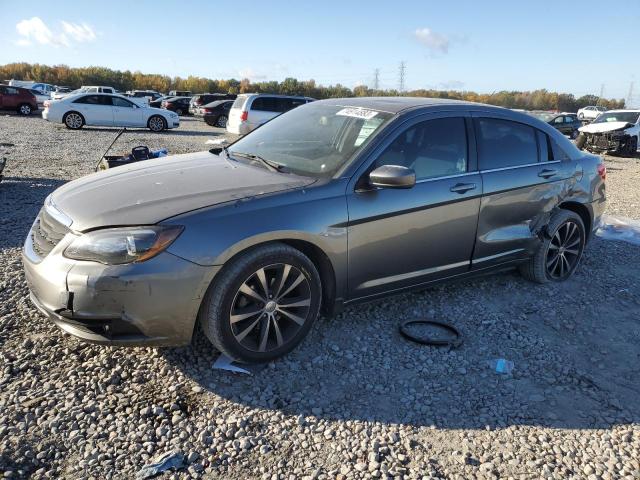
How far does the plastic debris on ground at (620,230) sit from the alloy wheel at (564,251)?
1659 mm

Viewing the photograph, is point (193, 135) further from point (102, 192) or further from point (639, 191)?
point (102, 192)

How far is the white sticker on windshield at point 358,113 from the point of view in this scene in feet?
12.6

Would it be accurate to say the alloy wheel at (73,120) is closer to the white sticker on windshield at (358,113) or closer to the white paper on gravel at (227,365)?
the white sticker on windshield at (358,113)

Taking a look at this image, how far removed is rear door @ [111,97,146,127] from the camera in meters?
20.4

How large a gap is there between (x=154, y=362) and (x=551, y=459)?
2.33 meters

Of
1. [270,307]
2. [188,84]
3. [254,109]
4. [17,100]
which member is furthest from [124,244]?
[188,84]

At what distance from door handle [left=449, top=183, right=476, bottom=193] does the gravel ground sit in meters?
1.01

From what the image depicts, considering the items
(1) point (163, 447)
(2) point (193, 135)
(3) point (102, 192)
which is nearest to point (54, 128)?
(2) point (193, 135)

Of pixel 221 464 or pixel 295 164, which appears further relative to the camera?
pixel 295 164

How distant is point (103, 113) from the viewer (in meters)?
20.2

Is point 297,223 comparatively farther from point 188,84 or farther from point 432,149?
point 188,84

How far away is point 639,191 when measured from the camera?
10305 mm

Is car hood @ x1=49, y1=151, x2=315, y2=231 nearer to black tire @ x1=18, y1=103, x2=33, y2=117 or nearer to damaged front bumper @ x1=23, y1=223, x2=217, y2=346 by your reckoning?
damaged front bumper @ x1=23, y1=223, x2=217, y2=346

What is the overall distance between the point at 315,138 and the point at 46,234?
6.53 feet
